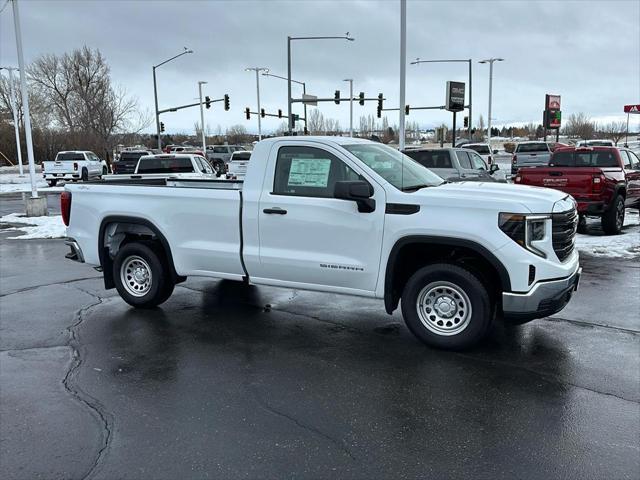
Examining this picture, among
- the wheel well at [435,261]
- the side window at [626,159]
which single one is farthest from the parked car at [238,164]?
the wheel well at [435,261]

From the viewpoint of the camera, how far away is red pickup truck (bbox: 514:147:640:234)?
11.8 m

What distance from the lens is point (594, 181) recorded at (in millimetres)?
11672

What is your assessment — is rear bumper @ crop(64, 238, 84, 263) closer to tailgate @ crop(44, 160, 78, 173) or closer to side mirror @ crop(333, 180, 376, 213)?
side mirror @ crop(333, 180, 376, 213)

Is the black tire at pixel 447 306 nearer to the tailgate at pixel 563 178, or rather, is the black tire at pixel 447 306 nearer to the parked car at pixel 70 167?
the tailgate at pixel 563 178

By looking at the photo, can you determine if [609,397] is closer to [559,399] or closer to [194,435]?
[559,399]

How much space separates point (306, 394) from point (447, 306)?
1663 mm

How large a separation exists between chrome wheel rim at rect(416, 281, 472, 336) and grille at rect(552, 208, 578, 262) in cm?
93

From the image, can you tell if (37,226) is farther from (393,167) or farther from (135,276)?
(393,167)

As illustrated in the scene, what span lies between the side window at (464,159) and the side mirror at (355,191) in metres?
11.3

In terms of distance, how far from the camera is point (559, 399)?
14.2 ft

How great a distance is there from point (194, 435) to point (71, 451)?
77cm

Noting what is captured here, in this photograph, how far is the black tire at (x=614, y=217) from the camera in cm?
1217

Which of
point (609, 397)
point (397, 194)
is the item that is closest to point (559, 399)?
point (609, 397)

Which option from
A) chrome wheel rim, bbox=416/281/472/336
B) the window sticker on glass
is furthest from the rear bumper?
chrome wheel rim, bbox=416/281/472/336
